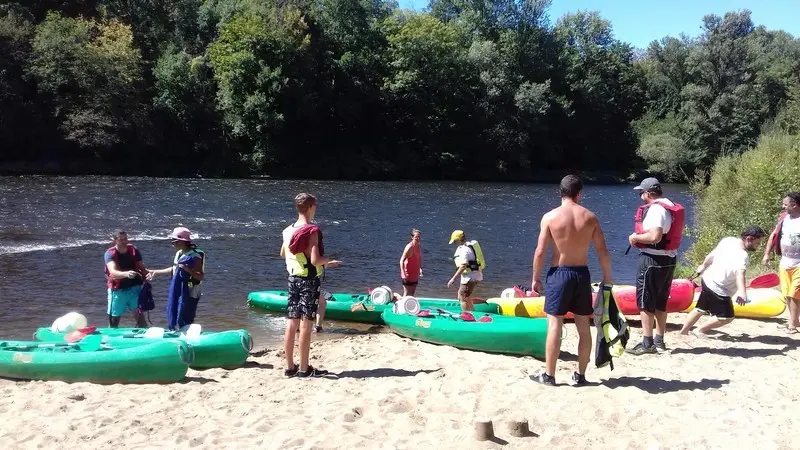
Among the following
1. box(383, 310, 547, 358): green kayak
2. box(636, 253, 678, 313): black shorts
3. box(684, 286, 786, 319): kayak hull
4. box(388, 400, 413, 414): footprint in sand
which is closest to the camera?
box(388, 400, 413, 414): footprint in sand

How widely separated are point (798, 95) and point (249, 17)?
3191cm

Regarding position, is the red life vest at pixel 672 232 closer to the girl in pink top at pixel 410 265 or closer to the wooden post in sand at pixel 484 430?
the wooden post in sand at pixel 484 430

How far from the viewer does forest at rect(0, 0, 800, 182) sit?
3866cm

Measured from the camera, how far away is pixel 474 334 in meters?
7.14

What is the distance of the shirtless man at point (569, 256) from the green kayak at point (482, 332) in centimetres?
142

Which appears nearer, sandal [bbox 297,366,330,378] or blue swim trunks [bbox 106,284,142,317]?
sandal [bbox 297,366,330,378]

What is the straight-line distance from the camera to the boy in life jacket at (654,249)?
20.0 feet

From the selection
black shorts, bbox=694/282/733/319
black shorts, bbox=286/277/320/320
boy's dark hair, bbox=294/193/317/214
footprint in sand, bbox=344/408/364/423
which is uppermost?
boy's dark hair, bbox=294/193/317/214

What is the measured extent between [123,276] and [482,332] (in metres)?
3.64

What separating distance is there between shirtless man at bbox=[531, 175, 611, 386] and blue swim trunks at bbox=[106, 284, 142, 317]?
14.3 feet

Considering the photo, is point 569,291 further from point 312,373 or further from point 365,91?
point 365,91

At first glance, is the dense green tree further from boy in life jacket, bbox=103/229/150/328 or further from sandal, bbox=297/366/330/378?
sandal, bbox=297/366/330/378

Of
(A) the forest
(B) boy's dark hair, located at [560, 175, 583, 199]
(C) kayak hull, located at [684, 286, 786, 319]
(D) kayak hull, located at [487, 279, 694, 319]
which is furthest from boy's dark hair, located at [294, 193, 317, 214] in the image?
(A) the forest

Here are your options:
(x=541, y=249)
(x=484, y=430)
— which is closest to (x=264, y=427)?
(x=484, y=430)
